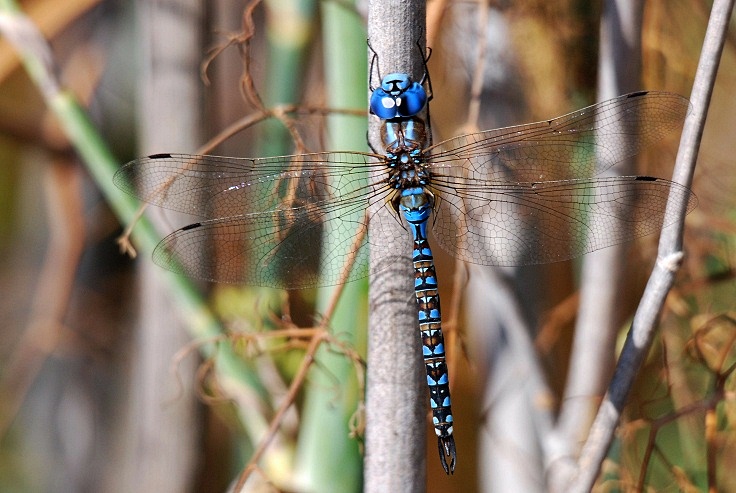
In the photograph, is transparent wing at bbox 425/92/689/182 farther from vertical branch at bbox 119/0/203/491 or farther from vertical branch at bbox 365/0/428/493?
vertical branch at bbox 119/0/203/491

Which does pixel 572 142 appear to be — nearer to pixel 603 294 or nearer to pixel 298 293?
pixel 603 294

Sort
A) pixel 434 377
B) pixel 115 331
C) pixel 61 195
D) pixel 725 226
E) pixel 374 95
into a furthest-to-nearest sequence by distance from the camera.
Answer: pixel 115 331, pixel 61 195, pixel 725 226, pixel 434 377, pixel 374 95

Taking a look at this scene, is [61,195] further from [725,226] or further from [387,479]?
[725,226]

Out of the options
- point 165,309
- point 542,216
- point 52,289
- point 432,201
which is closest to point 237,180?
point 432,201

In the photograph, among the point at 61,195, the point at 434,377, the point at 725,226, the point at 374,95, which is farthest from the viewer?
the point at 61,195

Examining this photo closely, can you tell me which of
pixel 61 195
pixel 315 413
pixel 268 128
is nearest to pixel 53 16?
pixel 61 195

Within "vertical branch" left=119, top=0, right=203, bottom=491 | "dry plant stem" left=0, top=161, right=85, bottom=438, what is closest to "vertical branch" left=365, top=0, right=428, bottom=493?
"vertical branch" left=119, top=0, right=203, bottom=491
